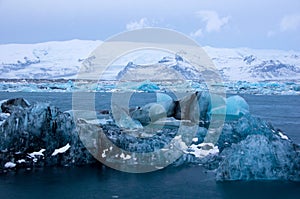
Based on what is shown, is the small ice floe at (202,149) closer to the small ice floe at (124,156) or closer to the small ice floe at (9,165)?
the small ice floe at (124,156)

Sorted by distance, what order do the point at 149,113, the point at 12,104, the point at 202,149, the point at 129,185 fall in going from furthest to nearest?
the point at 12,104
the point at 149,113
the point at 202,149
the point at 129,185

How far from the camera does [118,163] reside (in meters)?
8.64

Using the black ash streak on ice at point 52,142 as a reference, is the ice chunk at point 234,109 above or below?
above

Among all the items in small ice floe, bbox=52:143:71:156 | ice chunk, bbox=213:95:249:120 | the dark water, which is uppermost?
ice chunk, bbox=213:95:249:120

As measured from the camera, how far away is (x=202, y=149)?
9.59 metres

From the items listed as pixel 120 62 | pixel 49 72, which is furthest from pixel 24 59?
pixel 120 62

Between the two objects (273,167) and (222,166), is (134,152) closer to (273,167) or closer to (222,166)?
(222,166)

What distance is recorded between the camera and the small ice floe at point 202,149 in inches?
365

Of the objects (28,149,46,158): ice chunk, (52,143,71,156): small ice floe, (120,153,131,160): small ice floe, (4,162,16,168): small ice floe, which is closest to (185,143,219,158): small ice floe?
(120,153,131,160): small ice floe

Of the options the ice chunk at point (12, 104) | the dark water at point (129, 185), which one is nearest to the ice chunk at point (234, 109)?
the dark water at point (129, 185)

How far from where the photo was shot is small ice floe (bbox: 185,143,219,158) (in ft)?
30.5

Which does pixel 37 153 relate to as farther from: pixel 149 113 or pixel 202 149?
pixel 149 113

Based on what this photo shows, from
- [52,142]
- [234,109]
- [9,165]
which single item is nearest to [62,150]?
[52,142]

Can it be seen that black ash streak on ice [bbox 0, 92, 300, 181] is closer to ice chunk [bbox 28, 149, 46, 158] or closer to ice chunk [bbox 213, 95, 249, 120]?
ice chunk [bbox 28, 149, 46, 158]
